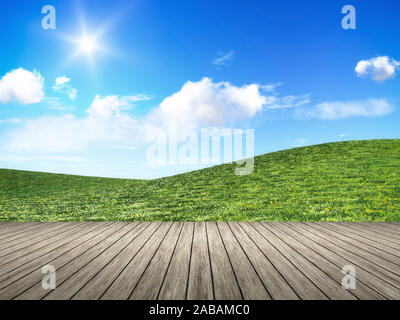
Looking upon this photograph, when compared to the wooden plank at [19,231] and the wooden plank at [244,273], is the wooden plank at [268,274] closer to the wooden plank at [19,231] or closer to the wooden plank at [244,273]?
the wooden plank at [244,273]

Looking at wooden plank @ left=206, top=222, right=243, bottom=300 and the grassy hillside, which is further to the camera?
the grassy hillside

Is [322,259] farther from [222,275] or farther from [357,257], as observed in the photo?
[222,275]

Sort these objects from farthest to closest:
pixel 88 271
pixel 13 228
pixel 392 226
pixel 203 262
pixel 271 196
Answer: pixel 271 196
pixel 13 228
pixel 392 226
pixel 203 262
pixel 88 271

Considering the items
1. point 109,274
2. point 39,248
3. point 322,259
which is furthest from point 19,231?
point 322,259

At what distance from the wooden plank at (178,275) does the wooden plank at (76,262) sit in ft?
4.47

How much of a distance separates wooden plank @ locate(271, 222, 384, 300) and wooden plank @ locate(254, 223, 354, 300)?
0.07 m

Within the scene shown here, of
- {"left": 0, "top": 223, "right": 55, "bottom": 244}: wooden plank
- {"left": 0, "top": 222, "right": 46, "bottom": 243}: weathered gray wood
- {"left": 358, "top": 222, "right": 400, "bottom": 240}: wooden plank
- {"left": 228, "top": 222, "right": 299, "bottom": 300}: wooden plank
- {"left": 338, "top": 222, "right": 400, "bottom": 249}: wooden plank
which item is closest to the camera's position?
{"left": 228, "top": 222, "right": 299, "bottom": 300}: wooden plank

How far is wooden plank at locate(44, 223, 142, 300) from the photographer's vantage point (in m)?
3.08

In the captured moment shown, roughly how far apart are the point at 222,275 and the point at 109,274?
1.56 m

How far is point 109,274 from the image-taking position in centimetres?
365

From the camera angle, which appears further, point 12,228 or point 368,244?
point 12,228

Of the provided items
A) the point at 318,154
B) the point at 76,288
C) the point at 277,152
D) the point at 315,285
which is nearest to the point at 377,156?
the point at 318,154

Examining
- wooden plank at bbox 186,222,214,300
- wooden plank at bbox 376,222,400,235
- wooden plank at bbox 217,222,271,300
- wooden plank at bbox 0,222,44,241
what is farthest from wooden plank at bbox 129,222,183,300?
wooden plank at bbox 376,222,400,235

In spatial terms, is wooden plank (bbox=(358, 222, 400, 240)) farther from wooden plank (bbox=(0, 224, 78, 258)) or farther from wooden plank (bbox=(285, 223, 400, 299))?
wooden plank (bbox=(0, 224, 78, 258))
